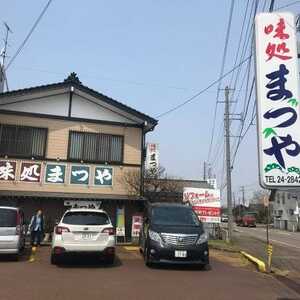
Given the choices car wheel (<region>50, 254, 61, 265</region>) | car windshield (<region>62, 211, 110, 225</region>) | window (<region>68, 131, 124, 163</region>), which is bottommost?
car wheel (<region>50, 254, 61, 265</region>)

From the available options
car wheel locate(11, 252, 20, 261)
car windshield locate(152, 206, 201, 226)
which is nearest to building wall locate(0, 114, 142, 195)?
car wheel locate(11, 252, 20, 261)

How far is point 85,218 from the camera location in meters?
15.0

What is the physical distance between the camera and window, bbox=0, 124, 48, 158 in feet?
74.3

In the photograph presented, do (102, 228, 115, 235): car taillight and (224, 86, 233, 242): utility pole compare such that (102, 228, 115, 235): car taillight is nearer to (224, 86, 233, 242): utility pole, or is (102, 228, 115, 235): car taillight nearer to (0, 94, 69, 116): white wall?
(0, 94, 69, 116): white wall

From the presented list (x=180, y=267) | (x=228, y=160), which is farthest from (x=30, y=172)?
(x=228, y=160)

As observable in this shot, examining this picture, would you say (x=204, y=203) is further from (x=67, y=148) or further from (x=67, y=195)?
(x=67, y=148)

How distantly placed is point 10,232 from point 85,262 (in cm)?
255

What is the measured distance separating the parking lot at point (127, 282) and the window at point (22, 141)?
7.41m

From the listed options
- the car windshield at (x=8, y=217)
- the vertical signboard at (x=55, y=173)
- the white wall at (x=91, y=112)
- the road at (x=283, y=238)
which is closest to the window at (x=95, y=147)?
the vertical signboard at (x=55, y=173)

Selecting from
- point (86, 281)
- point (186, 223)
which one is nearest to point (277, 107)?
point (86, 281)

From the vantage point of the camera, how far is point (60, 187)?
2298cm

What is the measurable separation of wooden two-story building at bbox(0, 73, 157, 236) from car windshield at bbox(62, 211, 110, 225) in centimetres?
768

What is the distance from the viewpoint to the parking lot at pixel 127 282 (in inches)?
415

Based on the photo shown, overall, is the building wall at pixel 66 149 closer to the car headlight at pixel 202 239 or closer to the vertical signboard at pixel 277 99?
the car headlight at pixel 202 239
